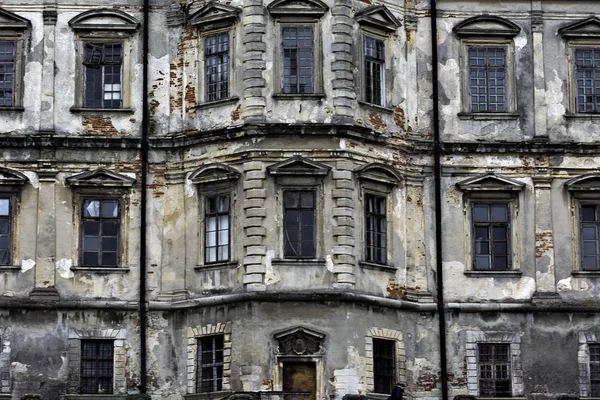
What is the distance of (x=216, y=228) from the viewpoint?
52.9 meters

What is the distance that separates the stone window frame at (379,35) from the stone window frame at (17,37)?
30.5 feet

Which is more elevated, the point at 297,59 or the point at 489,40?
the point at 489,40

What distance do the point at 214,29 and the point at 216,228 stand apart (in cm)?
560

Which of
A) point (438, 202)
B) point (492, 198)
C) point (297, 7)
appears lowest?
point (438, 202)

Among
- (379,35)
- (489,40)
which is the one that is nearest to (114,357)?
(379,35)

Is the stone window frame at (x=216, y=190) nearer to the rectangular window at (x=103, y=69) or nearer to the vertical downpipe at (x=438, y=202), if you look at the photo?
the rectangular window at (x=103, y=69)

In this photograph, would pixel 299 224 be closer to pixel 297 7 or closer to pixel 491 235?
pixel 491 235

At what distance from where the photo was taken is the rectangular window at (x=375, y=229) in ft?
173

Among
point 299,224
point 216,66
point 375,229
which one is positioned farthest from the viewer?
point 216,66

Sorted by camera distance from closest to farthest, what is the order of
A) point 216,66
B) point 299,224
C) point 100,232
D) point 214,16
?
point 299,224, point 100,232, point 214,16, point 216,66

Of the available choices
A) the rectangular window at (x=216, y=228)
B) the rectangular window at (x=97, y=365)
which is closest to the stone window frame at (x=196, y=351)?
the rectangular window at (x=216, y=228)

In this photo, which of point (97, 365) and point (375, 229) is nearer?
point (97, 365)

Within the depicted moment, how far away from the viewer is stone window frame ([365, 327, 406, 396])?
51281 millimetres

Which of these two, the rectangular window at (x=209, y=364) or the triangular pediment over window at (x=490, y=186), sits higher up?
the triangular pediment over window at (x=490, y=186)
